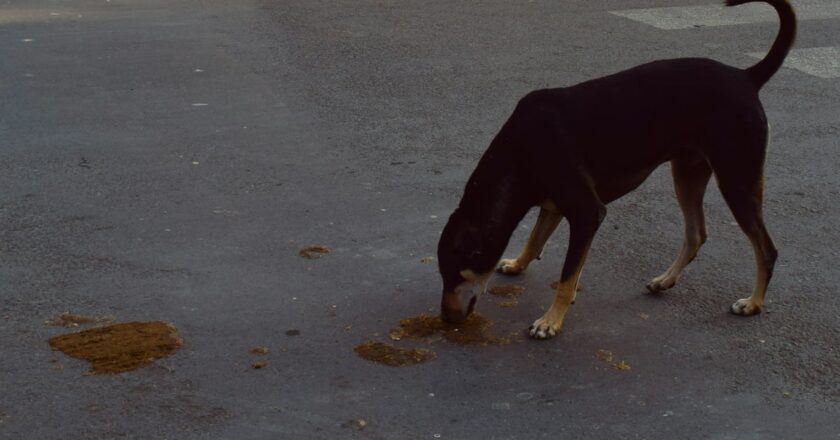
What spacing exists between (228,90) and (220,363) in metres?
4.69

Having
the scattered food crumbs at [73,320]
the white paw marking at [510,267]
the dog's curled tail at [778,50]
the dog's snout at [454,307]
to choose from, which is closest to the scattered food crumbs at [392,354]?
the dog's snout at [454,307]

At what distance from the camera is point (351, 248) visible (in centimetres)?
614

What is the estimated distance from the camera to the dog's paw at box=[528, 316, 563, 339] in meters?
5.11

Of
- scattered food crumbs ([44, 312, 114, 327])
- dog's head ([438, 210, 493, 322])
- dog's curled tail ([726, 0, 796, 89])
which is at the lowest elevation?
scattered food crumbs ([44, 312, 114, 327])

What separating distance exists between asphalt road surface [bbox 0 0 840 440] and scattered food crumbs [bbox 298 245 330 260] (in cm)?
6

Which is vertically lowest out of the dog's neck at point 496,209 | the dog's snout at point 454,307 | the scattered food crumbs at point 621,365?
the scattered food crumbs at point 621,365

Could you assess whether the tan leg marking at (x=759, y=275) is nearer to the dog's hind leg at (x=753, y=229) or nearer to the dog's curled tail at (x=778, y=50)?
the dog's hind leg at (x=753, y=229)

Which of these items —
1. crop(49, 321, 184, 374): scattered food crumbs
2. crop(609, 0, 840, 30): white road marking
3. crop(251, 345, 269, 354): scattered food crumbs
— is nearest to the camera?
crop(49, 321, 184, 374): scattered food crumbs

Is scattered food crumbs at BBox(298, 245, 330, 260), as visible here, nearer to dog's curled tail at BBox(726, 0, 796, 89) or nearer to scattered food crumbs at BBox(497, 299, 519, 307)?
scattered food crumbs at BBox(497, 299, 519, 307)

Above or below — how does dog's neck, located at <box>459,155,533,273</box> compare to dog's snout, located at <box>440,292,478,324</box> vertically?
above

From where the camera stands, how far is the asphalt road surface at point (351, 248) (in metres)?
4.53

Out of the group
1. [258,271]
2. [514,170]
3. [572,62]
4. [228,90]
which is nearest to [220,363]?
[258,271]

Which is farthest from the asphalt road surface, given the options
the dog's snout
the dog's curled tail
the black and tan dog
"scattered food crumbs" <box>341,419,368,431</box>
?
the dog's curled tail

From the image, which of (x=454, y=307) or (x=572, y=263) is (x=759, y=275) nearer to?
(x=572, y=263)
